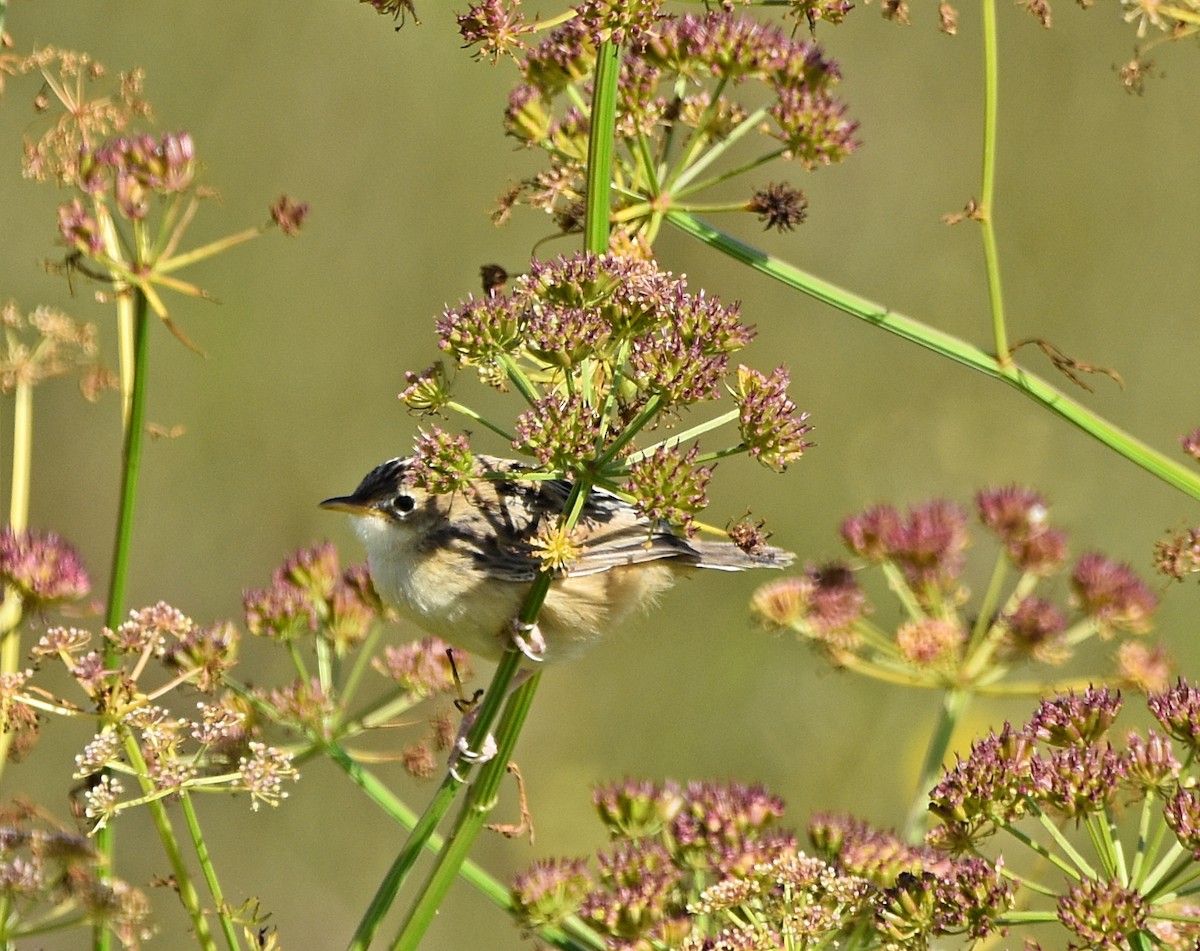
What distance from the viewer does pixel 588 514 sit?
13.0 feet

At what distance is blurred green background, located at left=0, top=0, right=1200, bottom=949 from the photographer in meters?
8.00

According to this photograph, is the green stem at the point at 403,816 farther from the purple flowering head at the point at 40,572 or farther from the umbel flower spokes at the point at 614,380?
the umbel flower spokes at the point at 614,380

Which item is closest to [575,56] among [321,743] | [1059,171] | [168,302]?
[321,743]

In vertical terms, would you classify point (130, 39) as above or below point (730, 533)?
above

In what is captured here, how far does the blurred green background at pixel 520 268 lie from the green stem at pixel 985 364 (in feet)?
15.9

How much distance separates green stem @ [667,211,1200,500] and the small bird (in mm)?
1129

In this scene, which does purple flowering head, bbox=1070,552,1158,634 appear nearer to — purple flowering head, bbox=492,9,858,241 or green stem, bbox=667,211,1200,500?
green stem, bbox=667,211,1200,500

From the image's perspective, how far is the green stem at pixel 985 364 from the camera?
2.89 m

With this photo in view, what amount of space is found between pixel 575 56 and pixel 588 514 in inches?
53.5

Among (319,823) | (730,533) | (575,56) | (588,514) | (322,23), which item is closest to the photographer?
(730,533)

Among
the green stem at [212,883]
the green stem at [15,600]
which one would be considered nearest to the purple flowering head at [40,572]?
the green stem at [15,600]

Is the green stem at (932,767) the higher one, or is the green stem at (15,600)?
the green stem at (932,767)

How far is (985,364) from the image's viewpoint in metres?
2.99

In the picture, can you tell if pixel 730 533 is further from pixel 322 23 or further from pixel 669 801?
pixel 322 23
